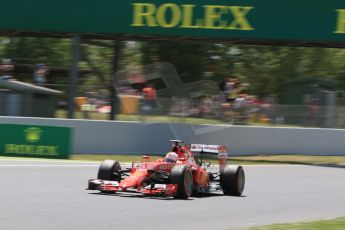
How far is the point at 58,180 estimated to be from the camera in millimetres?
14023

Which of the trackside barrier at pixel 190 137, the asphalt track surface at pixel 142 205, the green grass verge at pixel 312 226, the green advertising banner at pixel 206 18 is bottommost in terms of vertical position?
the trackside barrier at pixel 190 137

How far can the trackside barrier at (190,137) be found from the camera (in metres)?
21.9

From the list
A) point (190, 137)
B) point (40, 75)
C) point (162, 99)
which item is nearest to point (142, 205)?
point (162, 99)

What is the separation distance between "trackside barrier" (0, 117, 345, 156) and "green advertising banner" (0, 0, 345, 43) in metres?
3.04

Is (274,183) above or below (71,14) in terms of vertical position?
below

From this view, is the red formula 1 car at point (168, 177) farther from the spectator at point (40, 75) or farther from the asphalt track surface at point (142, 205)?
the spectator at point (40, 75)

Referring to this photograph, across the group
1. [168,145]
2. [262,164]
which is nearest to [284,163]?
[262,164]

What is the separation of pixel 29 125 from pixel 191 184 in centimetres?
921

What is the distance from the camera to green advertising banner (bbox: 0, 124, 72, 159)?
1992 cm

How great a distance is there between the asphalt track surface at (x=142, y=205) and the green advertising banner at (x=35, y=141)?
134 inches

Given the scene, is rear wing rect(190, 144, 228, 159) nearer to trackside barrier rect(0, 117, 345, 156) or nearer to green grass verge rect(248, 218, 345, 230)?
green grass verge rect(248, 218, 345, 230)

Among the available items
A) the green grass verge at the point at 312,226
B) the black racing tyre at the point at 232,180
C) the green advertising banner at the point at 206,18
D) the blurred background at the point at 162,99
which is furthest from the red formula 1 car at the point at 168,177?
the green advertising banner at the point at 206,18

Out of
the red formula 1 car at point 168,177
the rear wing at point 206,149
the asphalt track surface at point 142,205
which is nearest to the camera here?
the asphalt track surface at point 142,205

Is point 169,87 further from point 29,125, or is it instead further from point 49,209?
point 49,209
